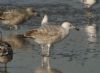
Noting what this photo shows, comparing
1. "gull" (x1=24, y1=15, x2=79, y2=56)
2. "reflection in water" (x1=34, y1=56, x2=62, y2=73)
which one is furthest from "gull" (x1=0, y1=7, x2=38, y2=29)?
"reflection in water" (x1=34, y1=56, x2=62, y2=73)

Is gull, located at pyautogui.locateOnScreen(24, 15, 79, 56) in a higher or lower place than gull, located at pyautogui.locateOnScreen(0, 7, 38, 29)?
lower

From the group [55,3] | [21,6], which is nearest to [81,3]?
[55,3]

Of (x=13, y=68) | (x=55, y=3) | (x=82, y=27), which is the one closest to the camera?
(x=13, y=68)

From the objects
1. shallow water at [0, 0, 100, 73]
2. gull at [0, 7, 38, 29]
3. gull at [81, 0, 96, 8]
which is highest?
gull at [81, 0, 96, 8]

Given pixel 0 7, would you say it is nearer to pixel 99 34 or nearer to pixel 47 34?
pixel 99 34

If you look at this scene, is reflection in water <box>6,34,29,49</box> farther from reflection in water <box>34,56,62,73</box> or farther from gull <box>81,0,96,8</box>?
gull <box>81,0,96,8</box>

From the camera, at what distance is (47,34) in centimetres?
1241

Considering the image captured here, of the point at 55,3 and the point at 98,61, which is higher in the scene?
the point at 55,3

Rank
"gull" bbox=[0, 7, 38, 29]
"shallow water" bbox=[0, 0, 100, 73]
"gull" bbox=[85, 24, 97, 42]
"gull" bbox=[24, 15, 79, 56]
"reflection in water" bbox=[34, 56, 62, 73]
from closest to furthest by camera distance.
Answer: "reflection in water" bbox=[34, 56, 62, 73], "shallow water" bbox=[0, 0, 100, 73], "gull" bbox=[24, 15, 79, 56], "gull" bbox=[85, 24, 97, 42], "gull" bbox=[0, 7, 38, 29]

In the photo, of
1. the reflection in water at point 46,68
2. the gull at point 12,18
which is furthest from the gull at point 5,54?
the gull at point 12,18

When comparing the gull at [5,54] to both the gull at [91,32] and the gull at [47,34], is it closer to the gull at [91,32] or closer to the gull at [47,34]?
the gull at [47,34]

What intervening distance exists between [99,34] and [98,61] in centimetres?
349

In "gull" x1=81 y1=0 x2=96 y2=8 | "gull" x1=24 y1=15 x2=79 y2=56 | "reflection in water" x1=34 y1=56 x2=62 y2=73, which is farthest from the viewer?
"gull" x1=81 y1=0 x2=96 y2=8

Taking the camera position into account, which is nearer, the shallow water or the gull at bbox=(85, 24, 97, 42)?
the shallow water
